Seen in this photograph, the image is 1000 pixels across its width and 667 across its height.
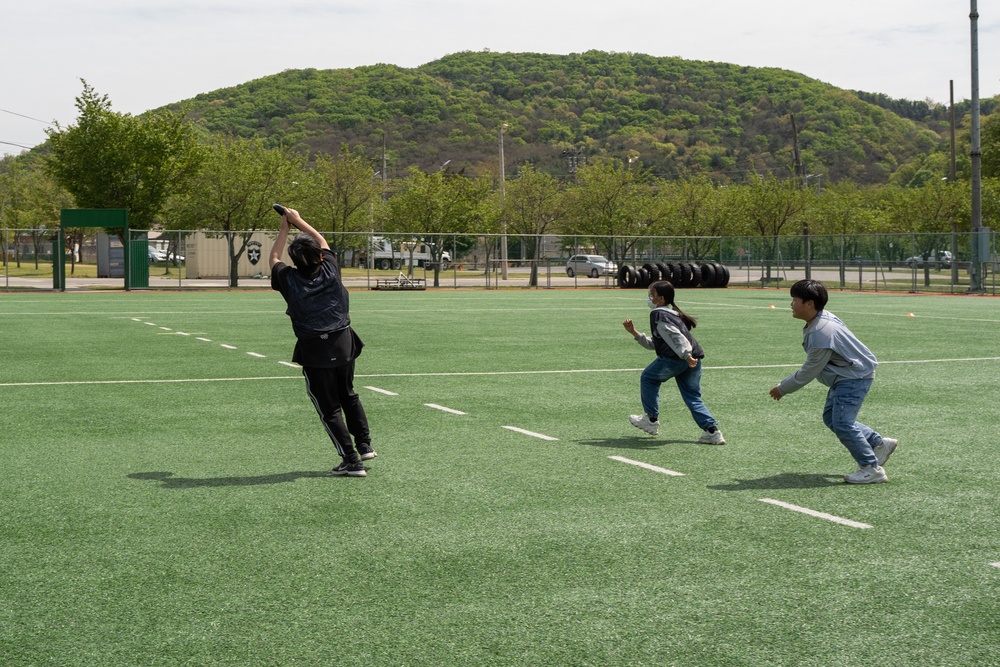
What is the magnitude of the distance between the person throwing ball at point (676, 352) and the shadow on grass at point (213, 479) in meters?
2.90

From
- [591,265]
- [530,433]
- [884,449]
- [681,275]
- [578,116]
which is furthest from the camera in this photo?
[578,116]

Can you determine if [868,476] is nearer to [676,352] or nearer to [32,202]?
[676,352]

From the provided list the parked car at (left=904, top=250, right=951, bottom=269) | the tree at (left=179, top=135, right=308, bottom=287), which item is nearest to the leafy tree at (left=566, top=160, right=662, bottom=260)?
the tree at (left=179, top=135, right=308, bottom=287)

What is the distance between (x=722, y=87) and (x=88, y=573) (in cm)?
18663

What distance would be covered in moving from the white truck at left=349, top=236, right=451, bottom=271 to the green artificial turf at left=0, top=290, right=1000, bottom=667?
3868 cm

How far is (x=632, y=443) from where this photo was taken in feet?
31.2

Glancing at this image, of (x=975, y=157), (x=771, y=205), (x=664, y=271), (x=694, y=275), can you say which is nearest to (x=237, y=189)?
(x=664, y=271)

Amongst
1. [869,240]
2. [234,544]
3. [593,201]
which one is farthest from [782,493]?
[593,201]

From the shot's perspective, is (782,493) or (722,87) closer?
(782,493)

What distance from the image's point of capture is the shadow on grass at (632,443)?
935cm

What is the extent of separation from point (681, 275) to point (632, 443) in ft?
136

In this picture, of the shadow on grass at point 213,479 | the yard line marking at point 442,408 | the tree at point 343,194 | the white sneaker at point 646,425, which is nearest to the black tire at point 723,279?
the tree at point 343,194

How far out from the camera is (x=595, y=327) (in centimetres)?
2386

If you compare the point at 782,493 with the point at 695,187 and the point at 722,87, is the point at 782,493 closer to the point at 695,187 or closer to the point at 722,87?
the point at 695,187
